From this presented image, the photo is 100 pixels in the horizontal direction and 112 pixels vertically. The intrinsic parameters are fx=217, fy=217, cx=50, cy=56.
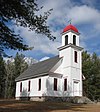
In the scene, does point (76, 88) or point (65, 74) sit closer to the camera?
point (65, 74)

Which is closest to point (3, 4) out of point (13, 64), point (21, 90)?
point (21, 90)

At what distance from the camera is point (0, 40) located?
39.8 feet

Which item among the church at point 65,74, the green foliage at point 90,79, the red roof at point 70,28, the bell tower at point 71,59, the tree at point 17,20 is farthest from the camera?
the green foliage at point 90,79

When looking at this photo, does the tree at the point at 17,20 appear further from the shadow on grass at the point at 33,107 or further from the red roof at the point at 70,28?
the red roof at the point at 70,28

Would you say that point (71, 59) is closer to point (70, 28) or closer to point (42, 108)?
point (70, 28)

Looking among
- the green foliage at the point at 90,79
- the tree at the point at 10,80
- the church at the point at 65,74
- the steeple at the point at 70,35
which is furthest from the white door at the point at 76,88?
the tree at the point at 10,80

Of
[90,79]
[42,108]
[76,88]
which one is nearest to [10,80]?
[90,79]

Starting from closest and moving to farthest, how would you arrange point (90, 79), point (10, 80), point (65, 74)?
point (65, 74) < point (90, 79) < point (10, 80)

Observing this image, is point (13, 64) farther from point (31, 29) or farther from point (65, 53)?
point (31, 29)

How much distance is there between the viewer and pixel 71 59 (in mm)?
32688

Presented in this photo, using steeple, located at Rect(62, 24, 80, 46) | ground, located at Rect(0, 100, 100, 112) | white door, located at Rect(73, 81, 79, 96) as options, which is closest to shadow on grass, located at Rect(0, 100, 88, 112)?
ground, located at Rect(0, 100, 100, 112)

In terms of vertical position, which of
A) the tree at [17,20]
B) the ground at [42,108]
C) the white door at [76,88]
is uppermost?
the tree at [17,20]

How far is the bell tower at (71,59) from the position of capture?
1278 inches

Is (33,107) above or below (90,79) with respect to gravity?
below
